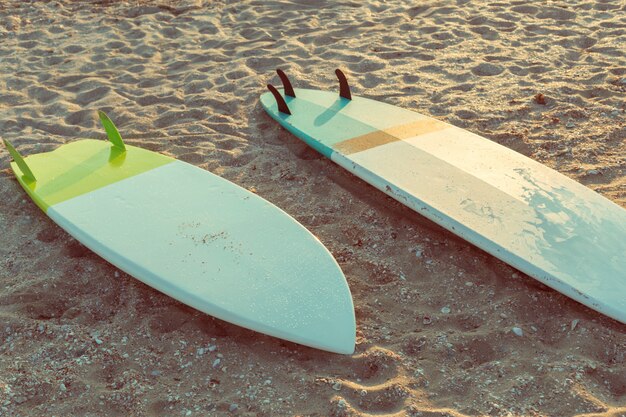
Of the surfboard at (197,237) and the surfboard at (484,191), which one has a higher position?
the surfboard at (484,191)

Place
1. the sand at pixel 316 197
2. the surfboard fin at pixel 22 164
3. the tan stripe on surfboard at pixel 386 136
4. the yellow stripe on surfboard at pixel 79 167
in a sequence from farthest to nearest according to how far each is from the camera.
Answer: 1. the tan stripe on surfboard at pixel 386 136
2. the surfboard fin at pixel 22 164
3. the yellow stripe on surfboard at pixel 79 167
4. the sand at pixel 316 197

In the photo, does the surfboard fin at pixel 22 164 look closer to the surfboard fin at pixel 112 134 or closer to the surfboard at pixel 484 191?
the surfboard fin at pixel 112 134

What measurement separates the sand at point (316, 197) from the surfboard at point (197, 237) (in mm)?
100

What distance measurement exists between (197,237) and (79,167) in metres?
0.90

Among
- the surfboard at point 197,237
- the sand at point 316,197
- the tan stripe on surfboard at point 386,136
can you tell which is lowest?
the sand at point 316,197

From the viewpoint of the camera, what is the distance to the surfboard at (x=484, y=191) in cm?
265

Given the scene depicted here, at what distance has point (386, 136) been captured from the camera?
3.51 metres

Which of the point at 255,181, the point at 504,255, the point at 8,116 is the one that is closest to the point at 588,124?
the point at 504,255

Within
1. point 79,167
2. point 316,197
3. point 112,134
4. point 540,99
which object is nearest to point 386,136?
point 316,197

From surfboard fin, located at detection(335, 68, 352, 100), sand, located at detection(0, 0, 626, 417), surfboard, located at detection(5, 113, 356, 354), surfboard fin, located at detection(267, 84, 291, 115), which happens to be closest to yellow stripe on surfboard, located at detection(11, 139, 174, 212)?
surfboard, located at detection(5, 113, 356, 354)

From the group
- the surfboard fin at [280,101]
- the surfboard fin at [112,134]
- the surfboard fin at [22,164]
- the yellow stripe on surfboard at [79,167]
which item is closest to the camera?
the yellow stripe on surfboard at [79,167]

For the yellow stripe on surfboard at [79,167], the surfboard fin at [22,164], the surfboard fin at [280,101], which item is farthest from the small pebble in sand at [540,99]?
the surfboard fin at [22,164]

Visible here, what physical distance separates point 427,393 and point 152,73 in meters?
3.08

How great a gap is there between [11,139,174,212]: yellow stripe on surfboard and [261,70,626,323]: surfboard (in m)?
0.82
